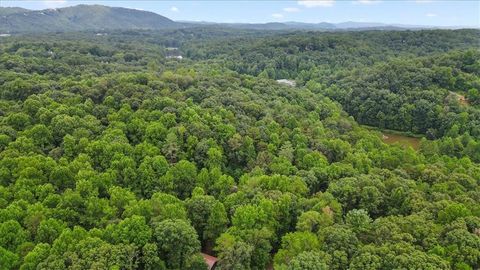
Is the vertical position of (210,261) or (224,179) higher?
(224,179)

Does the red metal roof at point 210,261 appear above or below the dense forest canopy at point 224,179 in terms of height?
below

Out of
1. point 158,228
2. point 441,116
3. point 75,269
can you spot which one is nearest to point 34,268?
point 75,269

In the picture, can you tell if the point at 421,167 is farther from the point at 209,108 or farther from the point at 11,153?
the point at 11,153

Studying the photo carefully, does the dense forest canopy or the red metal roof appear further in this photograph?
the red metal roof

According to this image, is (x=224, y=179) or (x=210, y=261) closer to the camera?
(x=210, y=261)

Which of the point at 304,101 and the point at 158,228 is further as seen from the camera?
the point at 304,101

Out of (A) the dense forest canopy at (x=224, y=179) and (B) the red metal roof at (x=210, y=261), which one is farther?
(B) the red metal roof at (x=210, y=261)

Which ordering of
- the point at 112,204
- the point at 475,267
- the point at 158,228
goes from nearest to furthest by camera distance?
1. the point at 475,267
2. the point at 158,228
3. the point at 112,204

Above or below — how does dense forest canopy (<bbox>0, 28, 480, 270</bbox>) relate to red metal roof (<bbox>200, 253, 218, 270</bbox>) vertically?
above
